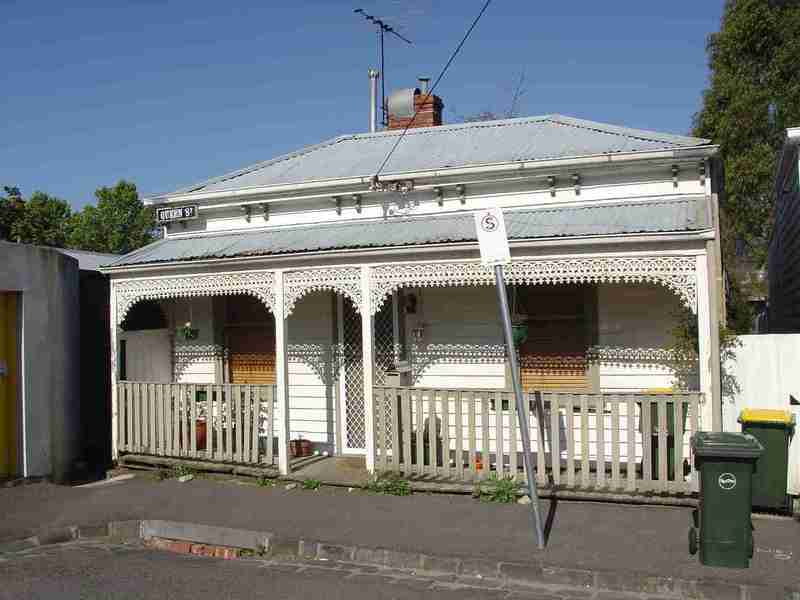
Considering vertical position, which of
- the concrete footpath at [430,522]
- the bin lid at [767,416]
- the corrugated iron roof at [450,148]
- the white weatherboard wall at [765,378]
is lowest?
the concrete footpath at [430,522]

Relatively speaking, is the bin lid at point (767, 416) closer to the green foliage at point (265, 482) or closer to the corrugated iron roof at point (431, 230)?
the corrugated iron roof at point (431, 230)

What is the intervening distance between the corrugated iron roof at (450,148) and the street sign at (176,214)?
0.41 meters

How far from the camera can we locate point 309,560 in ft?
22.1

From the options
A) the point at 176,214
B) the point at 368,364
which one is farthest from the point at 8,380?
the point at 368,364

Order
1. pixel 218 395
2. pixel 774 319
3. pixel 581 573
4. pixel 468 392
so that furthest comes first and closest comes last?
pixel 774 319 → pixel 218 395 → pixel 468 392 → pixel 581 573

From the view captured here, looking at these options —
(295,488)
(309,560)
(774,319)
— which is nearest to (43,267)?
(295,488)

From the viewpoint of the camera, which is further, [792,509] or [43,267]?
[43,267]

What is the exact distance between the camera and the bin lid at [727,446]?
6059mm

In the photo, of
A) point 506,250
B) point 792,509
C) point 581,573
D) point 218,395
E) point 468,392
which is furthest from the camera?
point 218,395

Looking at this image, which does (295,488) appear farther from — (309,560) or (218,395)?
(309,560)

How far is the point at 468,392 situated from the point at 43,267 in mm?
5731

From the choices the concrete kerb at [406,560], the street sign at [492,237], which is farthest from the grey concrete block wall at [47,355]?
the street sign at [492,237]

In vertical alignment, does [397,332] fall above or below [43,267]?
below

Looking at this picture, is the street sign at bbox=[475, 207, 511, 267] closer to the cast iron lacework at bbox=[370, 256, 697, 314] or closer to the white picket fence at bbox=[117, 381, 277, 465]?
the cast iron lacework at bbox=[370, 256, 697, 314]
